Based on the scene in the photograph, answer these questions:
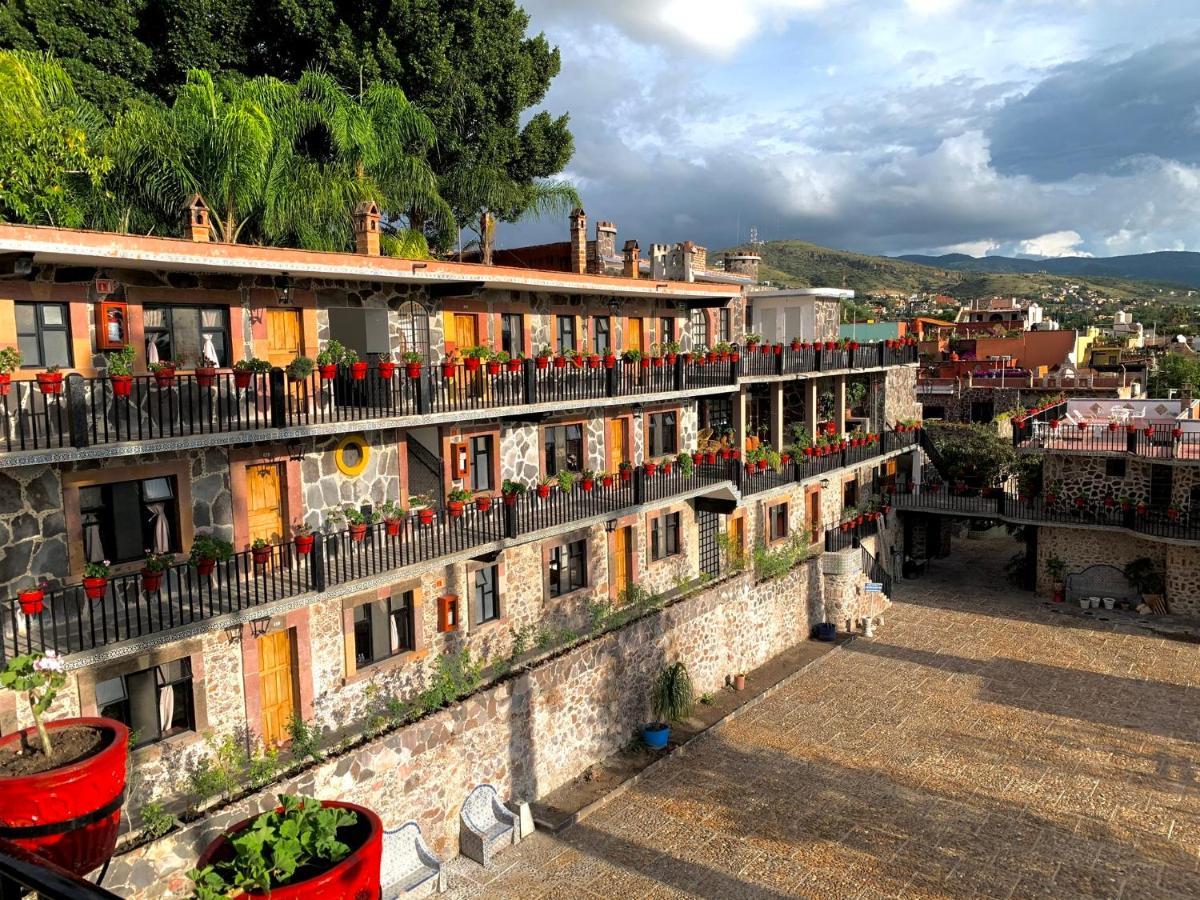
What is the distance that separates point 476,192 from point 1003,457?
82.9 ft

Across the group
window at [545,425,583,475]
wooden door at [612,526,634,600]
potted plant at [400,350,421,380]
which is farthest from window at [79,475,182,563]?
wooden door at [612,526,634,600]

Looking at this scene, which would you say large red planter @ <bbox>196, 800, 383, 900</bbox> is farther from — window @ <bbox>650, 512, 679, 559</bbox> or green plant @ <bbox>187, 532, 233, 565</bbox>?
window @ <bbox>650, 512, 679, 559</bbox>

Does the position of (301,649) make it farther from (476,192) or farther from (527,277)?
(476,192)

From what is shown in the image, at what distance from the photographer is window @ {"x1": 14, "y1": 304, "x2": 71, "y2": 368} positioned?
43.0 ft

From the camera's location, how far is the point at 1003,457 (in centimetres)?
3762

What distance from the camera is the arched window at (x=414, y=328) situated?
18469 mm

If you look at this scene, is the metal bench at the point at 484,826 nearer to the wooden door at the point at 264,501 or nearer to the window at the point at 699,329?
the wooden door at the point at 264,501

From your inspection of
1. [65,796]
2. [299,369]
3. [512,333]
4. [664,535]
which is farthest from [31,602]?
[664,535]

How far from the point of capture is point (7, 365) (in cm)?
1218

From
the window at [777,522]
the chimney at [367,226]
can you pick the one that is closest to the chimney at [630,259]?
the window at [777,522]

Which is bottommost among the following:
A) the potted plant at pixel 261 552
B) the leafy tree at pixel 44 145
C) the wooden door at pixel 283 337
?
the potted plant at pixel 261 552

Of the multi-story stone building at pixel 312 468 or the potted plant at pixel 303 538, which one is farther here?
the potted plant at pixel 303 538

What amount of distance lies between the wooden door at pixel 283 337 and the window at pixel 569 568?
327 inches

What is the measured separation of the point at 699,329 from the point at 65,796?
80.8ft
